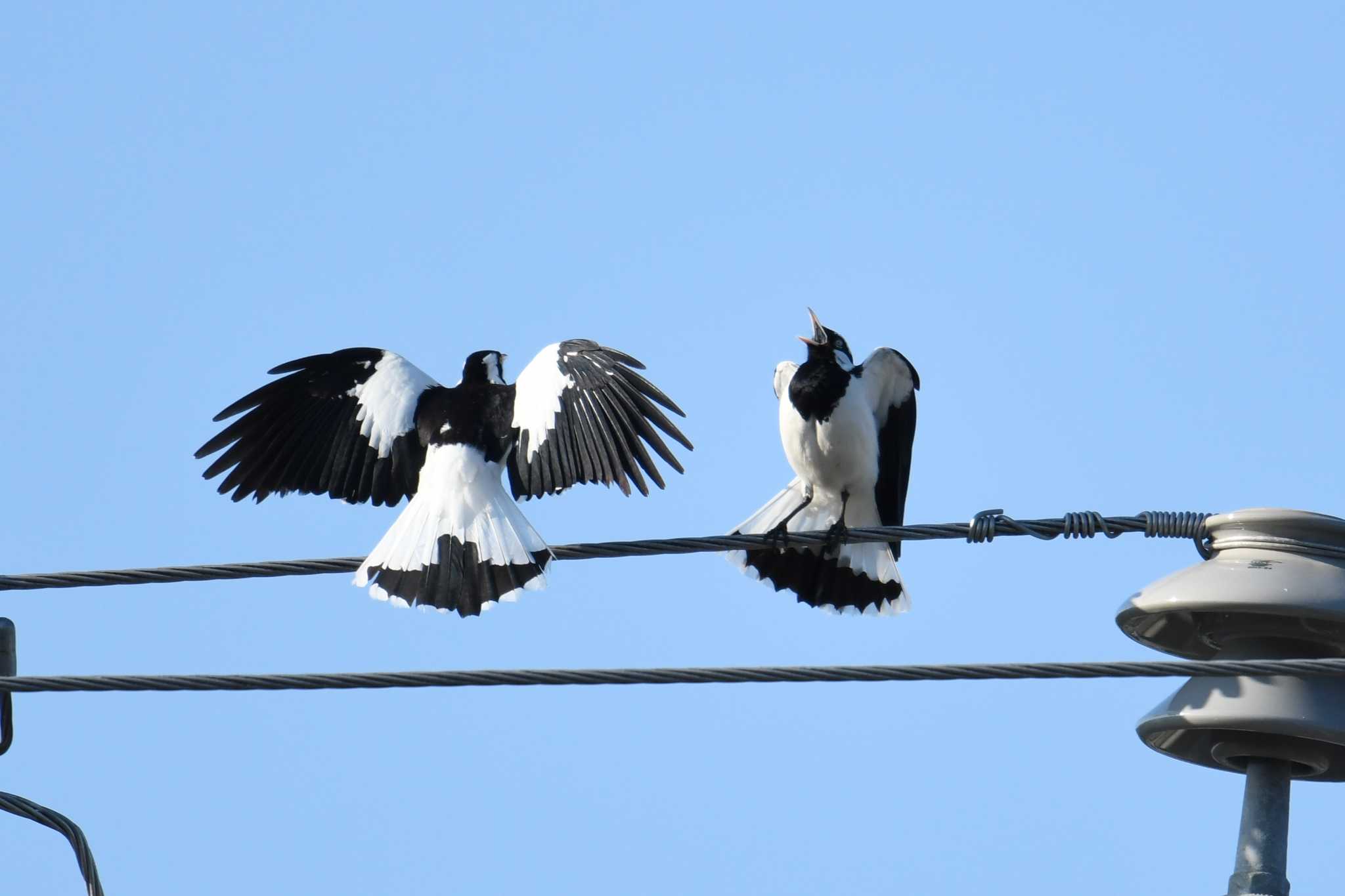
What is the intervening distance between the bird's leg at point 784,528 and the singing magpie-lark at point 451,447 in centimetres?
51

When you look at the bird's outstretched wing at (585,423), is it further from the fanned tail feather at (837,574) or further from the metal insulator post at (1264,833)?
the metal insulator post at (1264,833)

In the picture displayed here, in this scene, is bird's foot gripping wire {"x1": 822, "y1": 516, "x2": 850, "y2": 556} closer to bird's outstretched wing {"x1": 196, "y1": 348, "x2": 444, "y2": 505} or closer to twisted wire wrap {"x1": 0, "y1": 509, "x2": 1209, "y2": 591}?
twisted wire wrap {"x1": 0, "y1": 509, "x2": 1209, "y2": 591}

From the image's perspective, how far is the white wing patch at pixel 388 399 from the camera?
7906 millimetres

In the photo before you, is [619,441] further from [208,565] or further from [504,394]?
[208,565]

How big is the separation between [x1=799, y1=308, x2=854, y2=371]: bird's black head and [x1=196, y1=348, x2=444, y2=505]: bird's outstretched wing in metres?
1.72

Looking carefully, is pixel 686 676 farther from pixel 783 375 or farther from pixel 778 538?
pixel 783 375

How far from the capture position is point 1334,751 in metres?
5.02

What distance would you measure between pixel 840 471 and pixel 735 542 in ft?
7.61

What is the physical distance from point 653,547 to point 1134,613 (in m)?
1.51

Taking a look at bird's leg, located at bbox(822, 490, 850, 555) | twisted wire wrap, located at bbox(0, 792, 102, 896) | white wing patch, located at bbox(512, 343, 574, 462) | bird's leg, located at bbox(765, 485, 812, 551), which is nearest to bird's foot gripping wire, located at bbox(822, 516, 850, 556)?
bird's leg, located at bbox(822, 490, 850, 555)

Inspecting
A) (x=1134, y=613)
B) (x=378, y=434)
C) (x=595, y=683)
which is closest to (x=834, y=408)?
(x=378, y=434)

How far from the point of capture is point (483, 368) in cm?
798

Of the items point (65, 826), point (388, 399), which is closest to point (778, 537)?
point (388, 399)

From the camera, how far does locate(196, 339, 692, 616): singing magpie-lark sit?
Result: 6895mm
